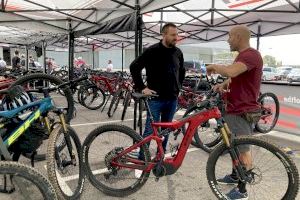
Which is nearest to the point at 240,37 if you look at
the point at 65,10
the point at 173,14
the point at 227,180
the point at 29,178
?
the point at 227,180

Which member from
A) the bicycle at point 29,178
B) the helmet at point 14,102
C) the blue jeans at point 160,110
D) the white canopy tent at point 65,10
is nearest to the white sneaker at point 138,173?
the blue jeans at point 160,110

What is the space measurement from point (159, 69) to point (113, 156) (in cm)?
127

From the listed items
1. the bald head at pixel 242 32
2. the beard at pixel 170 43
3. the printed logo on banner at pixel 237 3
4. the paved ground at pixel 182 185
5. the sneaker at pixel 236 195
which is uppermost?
the printed logo on banner at pixel 237 3

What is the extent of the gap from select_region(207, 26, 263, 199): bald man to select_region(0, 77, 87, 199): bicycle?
1.61m

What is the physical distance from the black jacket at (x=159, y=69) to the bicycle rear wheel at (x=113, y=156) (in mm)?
788

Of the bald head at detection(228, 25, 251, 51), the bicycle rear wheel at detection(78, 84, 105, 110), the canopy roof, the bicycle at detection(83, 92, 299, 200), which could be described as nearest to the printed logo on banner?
the canopy roof

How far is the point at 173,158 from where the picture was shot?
318 centimetres

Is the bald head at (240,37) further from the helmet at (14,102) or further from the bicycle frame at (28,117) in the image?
the helmet at (14,102)

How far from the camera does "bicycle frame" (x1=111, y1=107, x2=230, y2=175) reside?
3023mm

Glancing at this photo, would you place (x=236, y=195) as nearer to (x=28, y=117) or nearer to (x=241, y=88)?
(x=241, y=88)

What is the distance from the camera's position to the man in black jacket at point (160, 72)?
3.73m

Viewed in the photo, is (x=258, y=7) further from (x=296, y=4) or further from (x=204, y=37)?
(x=204, y=37)

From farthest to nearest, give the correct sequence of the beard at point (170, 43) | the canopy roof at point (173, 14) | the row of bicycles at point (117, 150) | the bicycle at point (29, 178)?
the canopy roof at point (173, 14), the beard at point (170, 43), the row of bicycles at point (117, 150), the bicycle at point (29, 178)

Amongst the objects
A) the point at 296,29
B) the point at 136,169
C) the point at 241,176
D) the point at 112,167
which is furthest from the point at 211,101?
the point at 296,29
